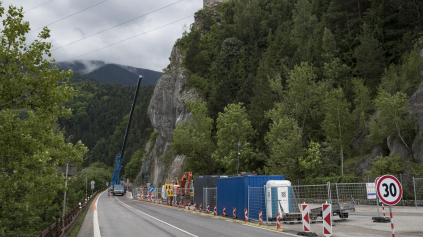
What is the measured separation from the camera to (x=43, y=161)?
10047 mm

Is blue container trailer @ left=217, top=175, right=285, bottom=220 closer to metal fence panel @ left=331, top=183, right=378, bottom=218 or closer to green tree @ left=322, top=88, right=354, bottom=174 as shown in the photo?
metal fence panel @ left=331, top=183, right=378, bottom=218

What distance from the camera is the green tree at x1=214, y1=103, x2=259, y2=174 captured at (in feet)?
157

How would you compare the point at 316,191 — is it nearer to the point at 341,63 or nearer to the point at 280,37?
the point at 341,63

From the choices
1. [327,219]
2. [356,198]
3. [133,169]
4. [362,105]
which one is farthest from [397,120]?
[133,169]

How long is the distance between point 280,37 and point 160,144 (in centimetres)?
4492

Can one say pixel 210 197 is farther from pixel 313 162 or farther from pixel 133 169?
pixel 133 169

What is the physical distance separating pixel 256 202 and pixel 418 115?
21758 millimetres

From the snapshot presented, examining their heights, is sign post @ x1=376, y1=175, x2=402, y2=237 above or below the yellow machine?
above

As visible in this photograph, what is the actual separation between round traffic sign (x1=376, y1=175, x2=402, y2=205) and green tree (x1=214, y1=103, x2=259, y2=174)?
128ft

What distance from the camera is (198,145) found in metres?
52.6

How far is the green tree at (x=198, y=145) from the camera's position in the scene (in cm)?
5281

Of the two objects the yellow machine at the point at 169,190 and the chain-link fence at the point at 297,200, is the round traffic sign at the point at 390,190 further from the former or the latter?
the yellow machine at the point at 169,190

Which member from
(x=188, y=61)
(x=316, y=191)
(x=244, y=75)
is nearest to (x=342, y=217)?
(x=316, y=191)

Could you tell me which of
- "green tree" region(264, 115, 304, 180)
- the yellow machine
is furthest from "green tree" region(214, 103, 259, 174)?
the yellow machine
